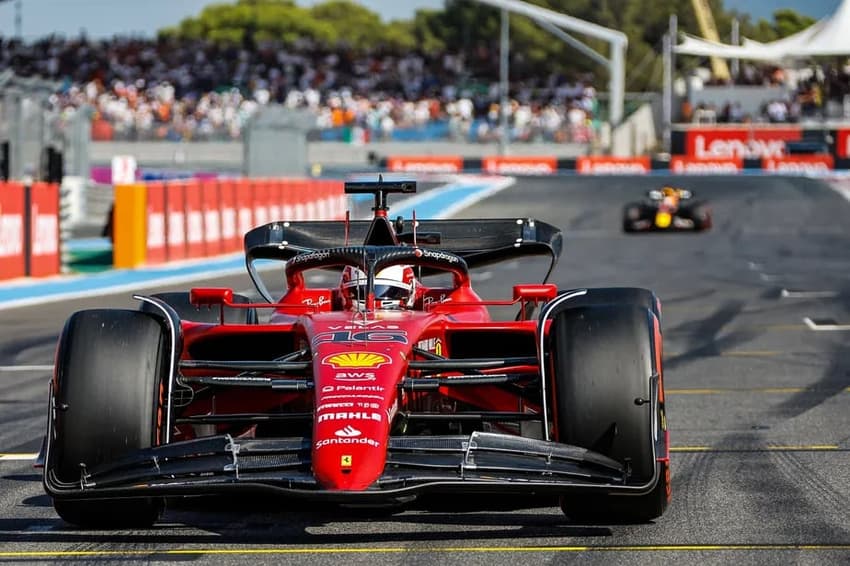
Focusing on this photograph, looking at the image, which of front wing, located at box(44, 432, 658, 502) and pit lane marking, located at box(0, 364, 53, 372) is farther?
pit lane marking, located at box(0, 364, 53, 372)

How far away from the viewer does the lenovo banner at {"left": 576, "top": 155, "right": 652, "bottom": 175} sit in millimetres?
59031

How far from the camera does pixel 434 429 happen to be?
7.23 m

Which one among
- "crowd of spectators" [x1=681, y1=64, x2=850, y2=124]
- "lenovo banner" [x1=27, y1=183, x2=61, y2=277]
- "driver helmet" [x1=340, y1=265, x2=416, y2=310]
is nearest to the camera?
"driver helmet" [x1=340, y1=265, x2=416, y2=310]

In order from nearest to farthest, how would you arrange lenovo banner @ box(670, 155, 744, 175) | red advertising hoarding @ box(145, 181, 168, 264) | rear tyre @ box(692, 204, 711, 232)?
red advertising hoarding @ box(145, 181, 168, 264), rear tyre @ box(692, 204, 711, 232), lenovo banner @ box(670, 155, 744, 175)

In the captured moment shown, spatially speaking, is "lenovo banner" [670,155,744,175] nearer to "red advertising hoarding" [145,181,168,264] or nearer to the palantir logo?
"red advertising hoarding" [145,181,168,264]

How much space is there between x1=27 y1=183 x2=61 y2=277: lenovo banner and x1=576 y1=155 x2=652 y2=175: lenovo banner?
124 ft

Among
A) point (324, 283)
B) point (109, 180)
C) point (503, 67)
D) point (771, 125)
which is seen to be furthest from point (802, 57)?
point (324, 283)

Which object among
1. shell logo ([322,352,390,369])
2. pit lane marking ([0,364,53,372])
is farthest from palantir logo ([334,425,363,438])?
pit lane marking ([0,364,53,372])

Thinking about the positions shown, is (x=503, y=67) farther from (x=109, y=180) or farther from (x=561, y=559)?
(x=561, y=559)

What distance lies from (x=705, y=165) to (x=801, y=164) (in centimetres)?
345

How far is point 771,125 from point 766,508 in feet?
186

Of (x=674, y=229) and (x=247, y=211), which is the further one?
(x=674, y=229)

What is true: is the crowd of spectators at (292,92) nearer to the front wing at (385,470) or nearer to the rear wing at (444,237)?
the rear wing at (444,237)

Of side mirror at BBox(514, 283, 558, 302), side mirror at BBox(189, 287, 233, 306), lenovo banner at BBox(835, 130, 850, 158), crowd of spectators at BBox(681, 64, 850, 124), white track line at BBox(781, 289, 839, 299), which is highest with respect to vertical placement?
crowd of spectators at BBox(681, 64, 850, 124)
